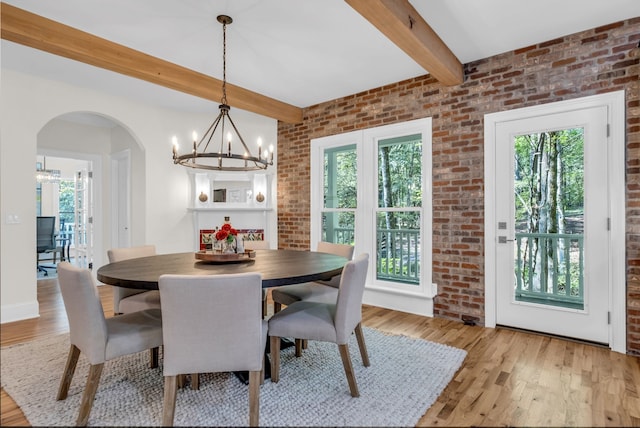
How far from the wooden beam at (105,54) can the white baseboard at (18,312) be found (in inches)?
97.4

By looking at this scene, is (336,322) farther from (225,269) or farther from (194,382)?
(194,382)

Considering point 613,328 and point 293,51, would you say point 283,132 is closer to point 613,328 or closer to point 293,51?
point 293,51

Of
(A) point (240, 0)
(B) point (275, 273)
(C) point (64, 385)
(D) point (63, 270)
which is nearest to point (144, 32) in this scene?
(A) point (240, 0)

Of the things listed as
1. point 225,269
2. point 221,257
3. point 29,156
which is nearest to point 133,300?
point 221,257

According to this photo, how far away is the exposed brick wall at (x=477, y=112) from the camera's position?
99.3 inches

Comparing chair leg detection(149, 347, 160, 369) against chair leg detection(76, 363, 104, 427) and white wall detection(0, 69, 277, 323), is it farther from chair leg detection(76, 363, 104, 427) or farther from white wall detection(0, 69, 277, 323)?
white wall detection(0, 69, 277, 323)

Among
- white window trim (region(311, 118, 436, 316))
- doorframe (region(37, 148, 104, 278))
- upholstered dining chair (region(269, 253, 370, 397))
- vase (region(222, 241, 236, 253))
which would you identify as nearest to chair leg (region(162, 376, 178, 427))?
upholstered dining chair (region(269, 253, 370, 397))

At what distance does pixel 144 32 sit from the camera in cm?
266

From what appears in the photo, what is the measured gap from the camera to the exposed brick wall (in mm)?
2523

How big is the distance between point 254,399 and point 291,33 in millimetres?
2598

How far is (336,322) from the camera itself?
1.93 metres

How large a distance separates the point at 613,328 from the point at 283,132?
4.20 m

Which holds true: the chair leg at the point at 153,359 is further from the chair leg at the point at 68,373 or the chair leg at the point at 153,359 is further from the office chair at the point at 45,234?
the office chair at the point at 45,234

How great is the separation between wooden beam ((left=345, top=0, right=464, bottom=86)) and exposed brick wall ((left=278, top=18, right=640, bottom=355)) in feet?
1.09
